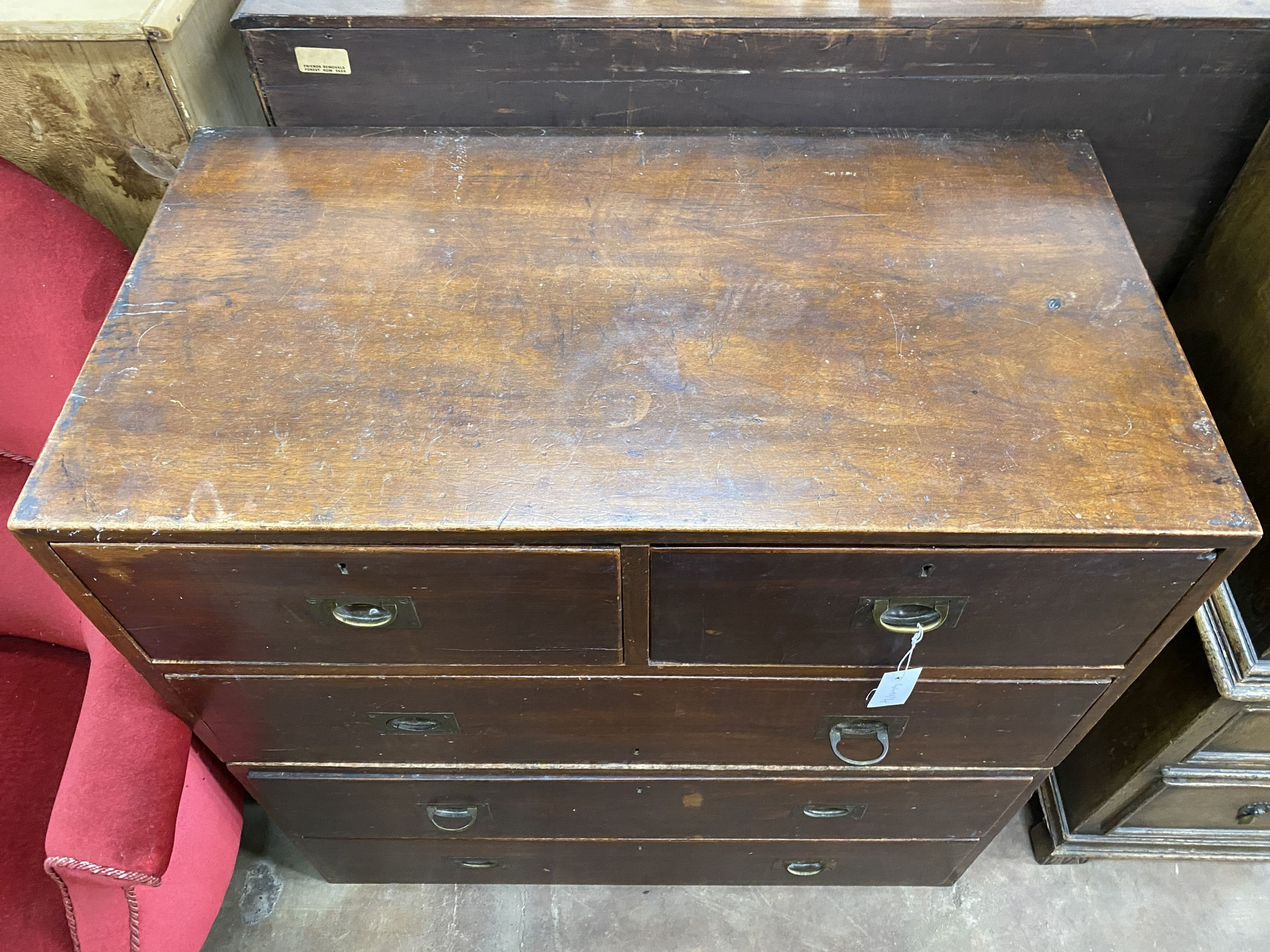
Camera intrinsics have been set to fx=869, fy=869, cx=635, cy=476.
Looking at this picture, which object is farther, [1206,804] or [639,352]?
[1206,804]

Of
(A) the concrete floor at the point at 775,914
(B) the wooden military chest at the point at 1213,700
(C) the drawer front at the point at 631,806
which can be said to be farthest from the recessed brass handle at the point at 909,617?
(A) the concrete floor at the point at 775,914

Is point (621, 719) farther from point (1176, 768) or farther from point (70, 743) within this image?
point (1176, 768)

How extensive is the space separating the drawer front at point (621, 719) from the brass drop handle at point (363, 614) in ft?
0.41

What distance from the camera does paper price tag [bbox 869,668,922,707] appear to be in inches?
32.4

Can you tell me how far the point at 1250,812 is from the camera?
126cm

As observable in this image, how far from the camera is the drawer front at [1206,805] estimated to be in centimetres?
119

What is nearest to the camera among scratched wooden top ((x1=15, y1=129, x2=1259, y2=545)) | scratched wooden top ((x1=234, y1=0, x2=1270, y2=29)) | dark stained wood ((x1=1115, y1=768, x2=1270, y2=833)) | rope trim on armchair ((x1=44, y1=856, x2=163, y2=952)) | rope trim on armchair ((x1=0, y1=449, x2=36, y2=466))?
scratched wooden top ((x1=15, y1=129, x2=1259, y2=545))

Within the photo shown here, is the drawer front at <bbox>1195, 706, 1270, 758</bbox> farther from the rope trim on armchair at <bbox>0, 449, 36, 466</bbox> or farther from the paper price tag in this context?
the rope trim on armchair at <bbox>0, 449, 36, 466</bbox>

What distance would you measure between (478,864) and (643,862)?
243mm

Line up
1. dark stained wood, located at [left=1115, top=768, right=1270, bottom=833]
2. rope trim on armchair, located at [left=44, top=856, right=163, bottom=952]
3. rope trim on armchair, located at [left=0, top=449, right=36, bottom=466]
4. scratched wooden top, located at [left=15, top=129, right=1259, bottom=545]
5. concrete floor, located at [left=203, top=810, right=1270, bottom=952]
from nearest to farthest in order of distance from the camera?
scratched wooden top, located at [left=15, top=129, right=1259, bottom=545] < rope trim on armchair, located at [left=44, top=856, right=163, bottom=952] < rope trim on armchair, located at [left=0, top=449, right=36, bottom=466] < dark stained wood, located at [left=1115, top=768, right=1270, bottom=833] < concrete floor, located at [left=203, top=810, right=1270, bottom=952]

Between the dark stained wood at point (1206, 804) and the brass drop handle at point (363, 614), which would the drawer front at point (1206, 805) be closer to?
the dark stained wood at point (1206, 804)

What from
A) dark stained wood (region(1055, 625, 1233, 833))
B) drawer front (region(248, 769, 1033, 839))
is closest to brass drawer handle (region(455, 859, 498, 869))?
drawer front (region(248, 769, 1033, 839))

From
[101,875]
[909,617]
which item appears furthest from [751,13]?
[101,875]

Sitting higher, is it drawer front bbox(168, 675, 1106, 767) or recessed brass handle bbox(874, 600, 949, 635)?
recessed brass handle bbox(874, 600, 949, 635)
